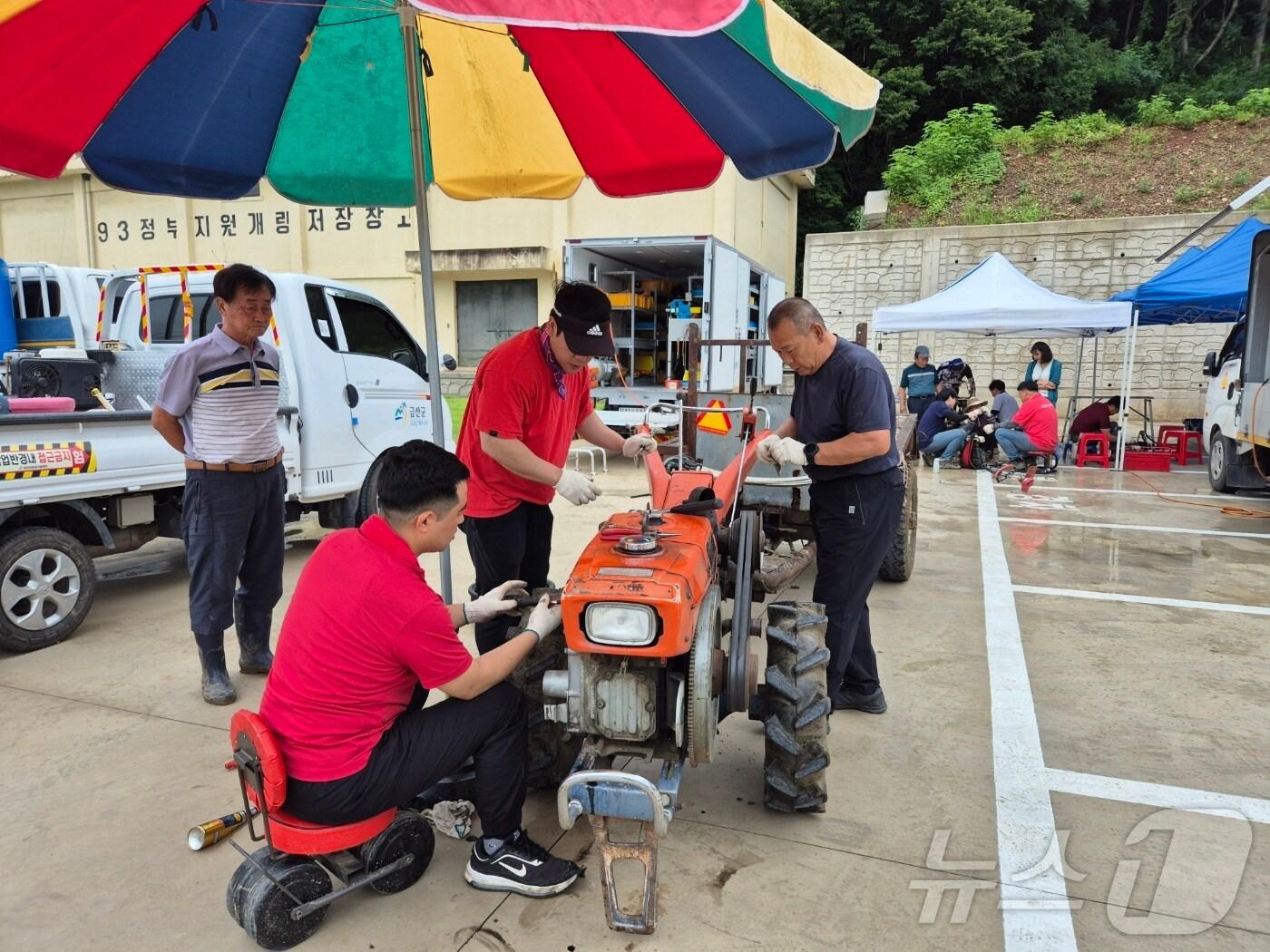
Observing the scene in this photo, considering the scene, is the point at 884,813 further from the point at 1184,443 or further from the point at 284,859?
the point at 1184,443

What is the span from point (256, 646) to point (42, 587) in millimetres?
1353

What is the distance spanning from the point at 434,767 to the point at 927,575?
4.75m

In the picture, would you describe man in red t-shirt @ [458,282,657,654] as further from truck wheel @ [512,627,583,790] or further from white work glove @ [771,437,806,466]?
white work glove @ [771,437,806,466]

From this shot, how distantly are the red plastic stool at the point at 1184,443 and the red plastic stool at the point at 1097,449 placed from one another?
4.85 feet

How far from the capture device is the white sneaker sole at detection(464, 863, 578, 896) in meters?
2.45

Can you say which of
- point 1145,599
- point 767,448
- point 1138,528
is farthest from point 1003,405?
point 767,448

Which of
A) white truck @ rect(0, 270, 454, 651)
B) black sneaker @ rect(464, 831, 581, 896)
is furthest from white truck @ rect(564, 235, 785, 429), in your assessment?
black sneaker @ rect(464, 831, 581, 896)

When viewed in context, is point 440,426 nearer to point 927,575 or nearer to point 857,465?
point 857,465

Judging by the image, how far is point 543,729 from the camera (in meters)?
2.90

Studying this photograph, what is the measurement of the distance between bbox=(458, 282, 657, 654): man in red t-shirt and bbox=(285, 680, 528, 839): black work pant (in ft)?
1.94

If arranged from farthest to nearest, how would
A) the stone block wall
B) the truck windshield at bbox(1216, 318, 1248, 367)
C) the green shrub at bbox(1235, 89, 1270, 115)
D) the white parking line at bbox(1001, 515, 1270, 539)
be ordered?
the green shrub at bbox(1235, 89, 1270, 115) → the stone block wall → the truck windshield at bbox(1216, 318, 1248, 367) → the white parking line at bbox(1001, 515, 1270, 539)

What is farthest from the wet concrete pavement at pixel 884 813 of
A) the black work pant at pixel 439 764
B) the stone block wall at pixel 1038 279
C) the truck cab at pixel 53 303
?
the stone block wall at pixel 1038 279

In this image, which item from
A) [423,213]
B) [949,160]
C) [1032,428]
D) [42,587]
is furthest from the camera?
[949,160]

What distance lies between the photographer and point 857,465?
11.2 feet
